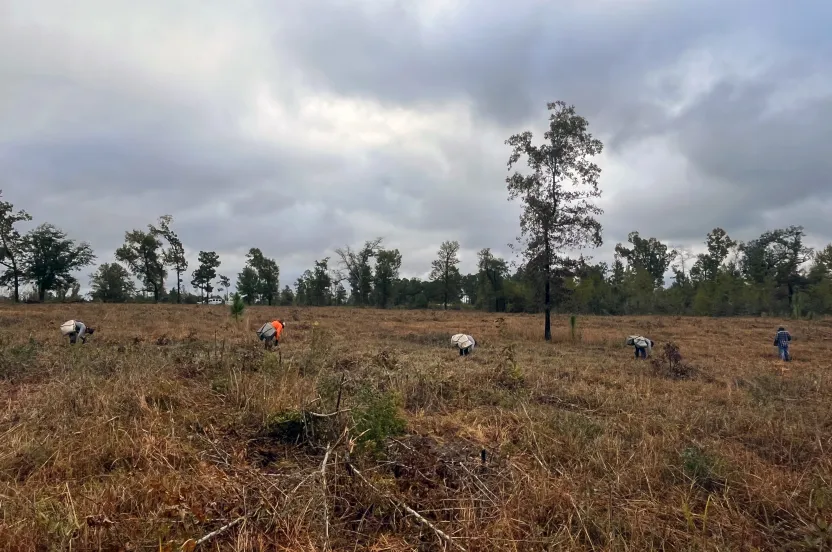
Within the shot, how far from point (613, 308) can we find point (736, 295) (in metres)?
12.7

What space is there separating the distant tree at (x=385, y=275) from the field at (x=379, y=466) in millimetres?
57158

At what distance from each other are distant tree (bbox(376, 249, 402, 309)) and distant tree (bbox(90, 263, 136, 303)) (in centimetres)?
3145

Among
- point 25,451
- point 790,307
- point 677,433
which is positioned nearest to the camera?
point 25,451

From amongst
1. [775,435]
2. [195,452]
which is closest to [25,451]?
[195,452]

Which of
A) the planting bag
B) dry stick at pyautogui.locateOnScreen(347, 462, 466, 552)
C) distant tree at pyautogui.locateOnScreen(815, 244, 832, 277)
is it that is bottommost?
dry stick at pyautogui.locateOnScreen(347, 462, 466, 552)

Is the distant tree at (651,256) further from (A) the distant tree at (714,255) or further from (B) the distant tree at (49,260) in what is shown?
(B) the distant tree at (49,260)

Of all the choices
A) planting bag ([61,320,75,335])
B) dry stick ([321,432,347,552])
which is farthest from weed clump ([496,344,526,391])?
planting bag ([61,320,75,335])

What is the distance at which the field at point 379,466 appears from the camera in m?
3.25

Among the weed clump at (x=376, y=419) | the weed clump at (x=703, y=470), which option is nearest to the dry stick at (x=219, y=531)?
the weed clump at (x=376, y=419)

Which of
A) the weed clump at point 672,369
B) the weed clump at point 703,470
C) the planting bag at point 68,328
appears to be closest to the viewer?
the weed clump at point 703,470

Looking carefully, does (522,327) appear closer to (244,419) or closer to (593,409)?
(593,409)

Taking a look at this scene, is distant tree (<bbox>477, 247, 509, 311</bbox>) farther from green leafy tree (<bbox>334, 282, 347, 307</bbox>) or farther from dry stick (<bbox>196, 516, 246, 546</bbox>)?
dry stick (<bbox>196, 516, 246, 546</bbox>)

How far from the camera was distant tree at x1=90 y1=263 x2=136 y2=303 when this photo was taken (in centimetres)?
5800

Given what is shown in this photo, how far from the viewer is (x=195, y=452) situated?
161 inches
